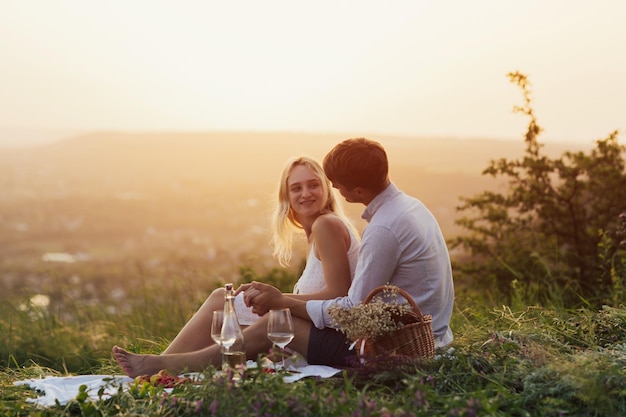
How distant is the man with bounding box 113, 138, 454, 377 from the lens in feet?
12.5

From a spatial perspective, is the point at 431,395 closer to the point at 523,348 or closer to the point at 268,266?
the point at 523,348

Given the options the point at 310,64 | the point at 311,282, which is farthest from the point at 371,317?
the point at 310,64

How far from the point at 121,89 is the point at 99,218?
22.1 feet

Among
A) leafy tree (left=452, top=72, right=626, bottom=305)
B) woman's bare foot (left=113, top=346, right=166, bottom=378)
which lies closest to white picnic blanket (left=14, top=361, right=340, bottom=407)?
woman's bare foot (left=113, top=346, right=166, bottom=378)

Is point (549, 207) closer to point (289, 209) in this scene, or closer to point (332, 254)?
point (289, 209)

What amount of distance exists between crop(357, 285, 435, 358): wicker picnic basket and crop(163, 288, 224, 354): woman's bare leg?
3.61 ft

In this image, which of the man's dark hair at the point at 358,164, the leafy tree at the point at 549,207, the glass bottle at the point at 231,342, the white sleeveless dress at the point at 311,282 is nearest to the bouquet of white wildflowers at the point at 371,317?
the glass bottle at the point at 231,342

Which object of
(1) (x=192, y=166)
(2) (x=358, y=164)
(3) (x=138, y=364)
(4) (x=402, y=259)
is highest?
(2) (x=358, y=164)

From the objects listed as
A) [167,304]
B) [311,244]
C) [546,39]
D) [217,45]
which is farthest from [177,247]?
[311,244]

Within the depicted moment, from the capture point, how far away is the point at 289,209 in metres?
4.93

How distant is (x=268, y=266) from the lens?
876cm

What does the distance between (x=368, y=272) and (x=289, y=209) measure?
1.25 m

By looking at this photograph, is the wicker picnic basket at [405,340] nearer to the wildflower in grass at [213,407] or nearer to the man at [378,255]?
the man at [378,255]

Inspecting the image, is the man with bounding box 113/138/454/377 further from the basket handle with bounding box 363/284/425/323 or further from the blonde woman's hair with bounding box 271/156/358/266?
the blonde woman's hair with bounding box 271/156/358/266
